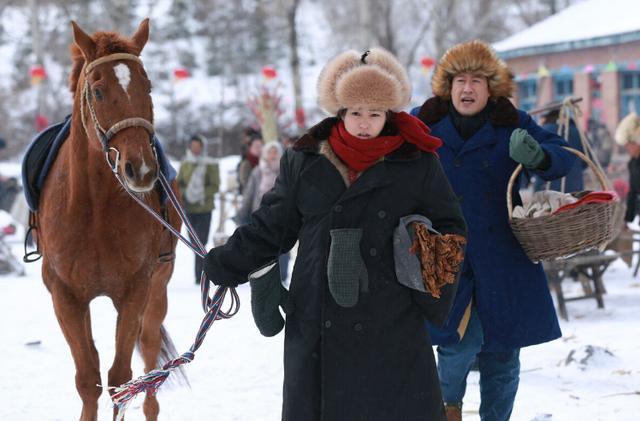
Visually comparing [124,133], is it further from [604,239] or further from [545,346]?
[545,346]

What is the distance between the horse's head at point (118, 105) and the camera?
3535 millimetres

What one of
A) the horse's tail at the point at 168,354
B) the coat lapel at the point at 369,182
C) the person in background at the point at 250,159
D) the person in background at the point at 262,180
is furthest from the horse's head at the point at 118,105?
the person in background at the point at 250,159

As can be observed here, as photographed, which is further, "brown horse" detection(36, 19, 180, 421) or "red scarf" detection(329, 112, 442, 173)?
"brown horse" detection(36, 19, 180, 421)

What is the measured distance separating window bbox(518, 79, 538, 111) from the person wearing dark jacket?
65.7 ft

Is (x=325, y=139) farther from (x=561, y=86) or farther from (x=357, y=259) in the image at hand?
(x=561, y=86)

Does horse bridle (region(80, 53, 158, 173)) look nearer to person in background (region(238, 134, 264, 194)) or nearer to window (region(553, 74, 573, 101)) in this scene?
person in background (region(238, 134, 264, 194))

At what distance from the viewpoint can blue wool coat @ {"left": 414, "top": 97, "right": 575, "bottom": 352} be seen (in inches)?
146

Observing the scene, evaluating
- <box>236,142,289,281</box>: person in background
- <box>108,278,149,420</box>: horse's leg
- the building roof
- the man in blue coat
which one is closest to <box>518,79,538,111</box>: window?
the building roof

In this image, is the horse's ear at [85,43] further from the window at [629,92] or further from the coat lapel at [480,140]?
the window at [629,92]

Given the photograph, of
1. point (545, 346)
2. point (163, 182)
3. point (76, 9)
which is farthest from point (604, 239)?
point (76, 9)

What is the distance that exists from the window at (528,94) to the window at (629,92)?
282 centimetres

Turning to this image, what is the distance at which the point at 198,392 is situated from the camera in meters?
5.56

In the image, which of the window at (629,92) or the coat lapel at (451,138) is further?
the window at (629,92)

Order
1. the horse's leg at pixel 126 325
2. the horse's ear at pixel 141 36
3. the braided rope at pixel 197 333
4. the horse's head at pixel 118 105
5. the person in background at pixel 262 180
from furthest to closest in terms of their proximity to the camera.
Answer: the person in background at pixel 262 180
the horse's leg at pixel 126 325
the horse's ear at pixel 141 36
the horse's head at pixel 118 105
the braided rope at pixel 197 333
